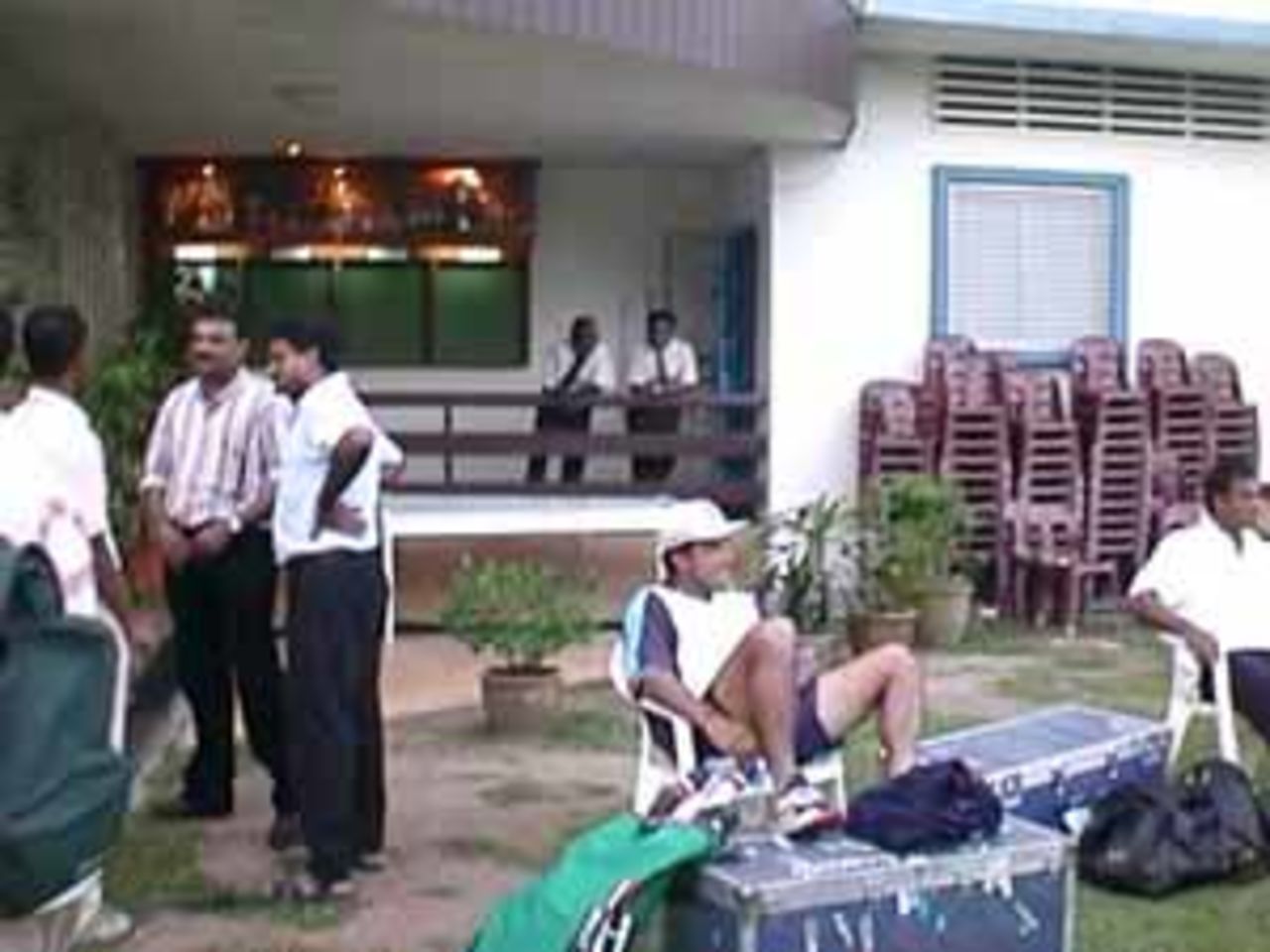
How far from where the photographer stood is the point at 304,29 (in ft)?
28.7

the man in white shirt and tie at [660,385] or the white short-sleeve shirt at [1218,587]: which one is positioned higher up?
the man in white shirt and tie at [660,385]

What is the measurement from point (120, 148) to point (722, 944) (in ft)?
30.4

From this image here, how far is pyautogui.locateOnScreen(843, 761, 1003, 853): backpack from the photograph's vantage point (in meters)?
5.26

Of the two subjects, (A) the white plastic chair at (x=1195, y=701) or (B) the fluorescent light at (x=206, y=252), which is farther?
(B) the fluorescent light at (x=206, y=252)

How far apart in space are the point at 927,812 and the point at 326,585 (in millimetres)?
1870

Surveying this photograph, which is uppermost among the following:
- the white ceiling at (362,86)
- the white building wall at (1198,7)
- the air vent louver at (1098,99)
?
the white building wall at (1198,7)

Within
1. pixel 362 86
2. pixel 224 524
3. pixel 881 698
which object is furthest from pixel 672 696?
pixel 362 86

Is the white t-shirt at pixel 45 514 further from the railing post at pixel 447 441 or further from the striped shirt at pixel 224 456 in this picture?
the railing post at pixel 447 441

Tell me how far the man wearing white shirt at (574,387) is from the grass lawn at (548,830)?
2801mm

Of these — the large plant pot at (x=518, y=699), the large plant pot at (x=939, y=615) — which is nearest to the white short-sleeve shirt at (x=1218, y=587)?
the large plant pot at (x=518, y=699)

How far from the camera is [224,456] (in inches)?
275

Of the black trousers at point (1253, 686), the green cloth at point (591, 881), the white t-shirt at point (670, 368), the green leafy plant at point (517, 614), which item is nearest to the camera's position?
the green cloth at point (591, 881)

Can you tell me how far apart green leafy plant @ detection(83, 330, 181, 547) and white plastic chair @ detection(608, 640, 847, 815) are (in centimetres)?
281

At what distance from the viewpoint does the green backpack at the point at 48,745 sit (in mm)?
3385
